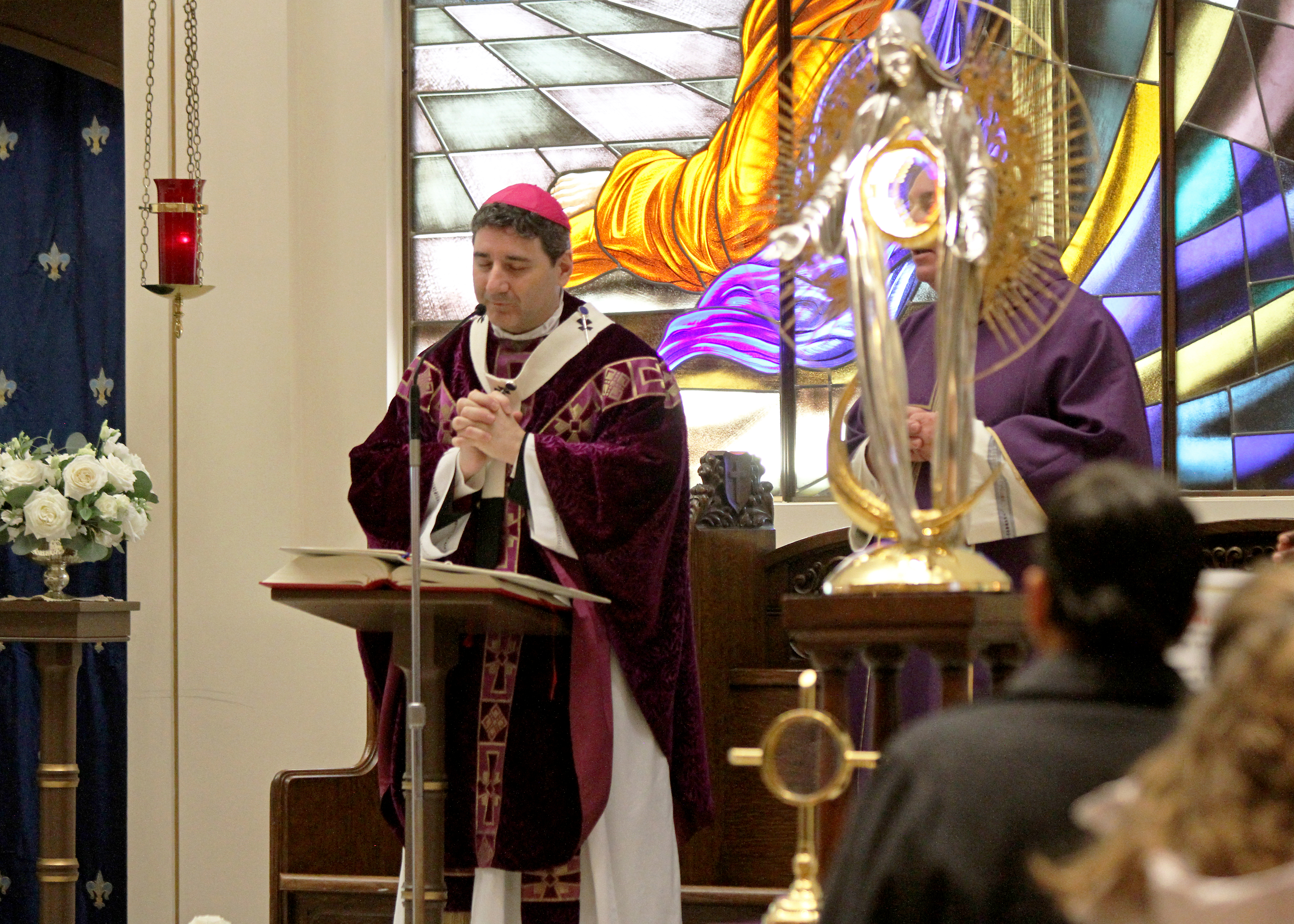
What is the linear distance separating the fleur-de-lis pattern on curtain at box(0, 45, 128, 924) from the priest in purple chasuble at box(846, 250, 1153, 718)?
4.16 meters

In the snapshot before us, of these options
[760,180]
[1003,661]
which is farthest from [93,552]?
[1003,661]

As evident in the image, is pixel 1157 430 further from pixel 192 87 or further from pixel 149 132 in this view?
pixel 149 132

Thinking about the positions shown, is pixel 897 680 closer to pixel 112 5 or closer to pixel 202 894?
pixel 202 894

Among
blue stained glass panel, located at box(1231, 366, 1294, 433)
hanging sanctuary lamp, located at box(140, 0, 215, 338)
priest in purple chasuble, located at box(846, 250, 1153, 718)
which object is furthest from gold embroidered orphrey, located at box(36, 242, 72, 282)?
blue stained glass panel, located at box(1231, 366, 1294, 433)

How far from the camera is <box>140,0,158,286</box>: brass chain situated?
21.1 ft

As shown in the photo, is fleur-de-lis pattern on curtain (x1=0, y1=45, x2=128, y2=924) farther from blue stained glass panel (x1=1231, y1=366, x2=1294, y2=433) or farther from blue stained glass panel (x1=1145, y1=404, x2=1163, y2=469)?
blue stained glass panel (x1=1231, y1=366, x2=1294, y2=433)

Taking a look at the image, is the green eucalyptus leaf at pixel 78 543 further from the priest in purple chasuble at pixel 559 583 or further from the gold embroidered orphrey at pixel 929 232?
the gold embroidered orphrey at pixel 929 232

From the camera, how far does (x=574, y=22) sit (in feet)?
23.2

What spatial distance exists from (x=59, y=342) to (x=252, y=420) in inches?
52.6

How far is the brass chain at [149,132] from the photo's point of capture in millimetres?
6441

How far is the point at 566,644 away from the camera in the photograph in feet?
13.4

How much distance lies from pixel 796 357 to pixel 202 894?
3.02m

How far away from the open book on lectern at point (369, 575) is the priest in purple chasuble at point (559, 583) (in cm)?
54

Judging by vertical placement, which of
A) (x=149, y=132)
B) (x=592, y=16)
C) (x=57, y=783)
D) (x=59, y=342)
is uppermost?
(x=592, y=16)
